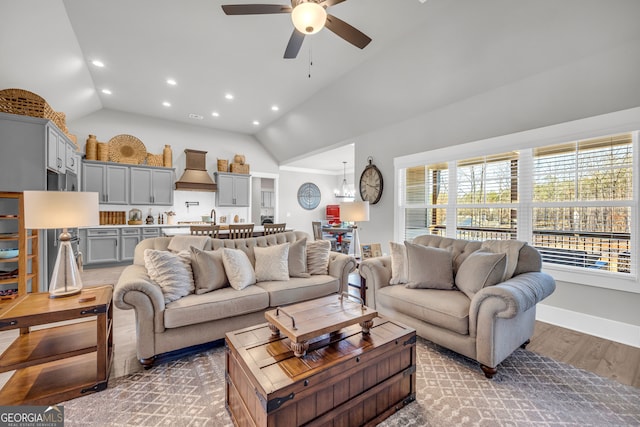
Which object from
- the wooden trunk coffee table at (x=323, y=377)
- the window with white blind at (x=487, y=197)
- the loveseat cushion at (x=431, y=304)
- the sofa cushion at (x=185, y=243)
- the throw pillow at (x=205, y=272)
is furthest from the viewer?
the window with white blind at (x=487, y=197)

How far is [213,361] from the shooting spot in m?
2.23

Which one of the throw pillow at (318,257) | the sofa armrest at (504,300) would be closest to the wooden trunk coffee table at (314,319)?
the sofa armrest at (504,300)

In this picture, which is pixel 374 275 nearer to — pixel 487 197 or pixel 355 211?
pixel 355 211

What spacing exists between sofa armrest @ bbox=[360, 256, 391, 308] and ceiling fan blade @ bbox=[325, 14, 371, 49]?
2105 millimetres

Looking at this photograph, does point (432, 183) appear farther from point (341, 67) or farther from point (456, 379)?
point (456, 379)

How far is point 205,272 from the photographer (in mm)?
2496

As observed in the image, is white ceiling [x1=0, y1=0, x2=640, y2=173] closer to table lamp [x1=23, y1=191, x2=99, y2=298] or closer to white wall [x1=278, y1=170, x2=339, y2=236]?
table lamp [x1=23, y1=191, x2=99, y2=298]

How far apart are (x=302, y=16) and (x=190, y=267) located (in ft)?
7.44

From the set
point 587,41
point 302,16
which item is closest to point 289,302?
point 302,16

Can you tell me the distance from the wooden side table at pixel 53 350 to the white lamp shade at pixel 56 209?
0.53 metres

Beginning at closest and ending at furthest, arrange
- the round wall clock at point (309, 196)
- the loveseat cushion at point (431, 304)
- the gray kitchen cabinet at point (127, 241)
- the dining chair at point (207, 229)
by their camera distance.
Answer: the loveseat cushion at point (431, 304), the dining chair at point (207, 229), the gray kitchen cabinet at point (127, 241), the round wall clock at point (309, 196)

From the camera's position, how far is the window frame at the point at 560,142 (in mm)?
2588

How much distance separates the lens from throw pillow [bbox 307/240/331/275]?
3197 mm

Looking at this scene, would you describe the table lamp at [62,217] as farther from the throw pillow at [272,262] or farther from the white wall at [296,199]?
the white wall at [296,199]
